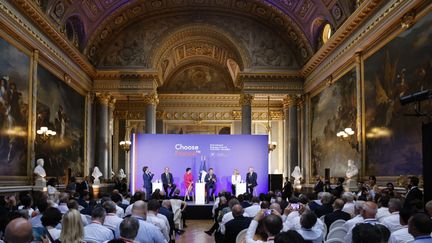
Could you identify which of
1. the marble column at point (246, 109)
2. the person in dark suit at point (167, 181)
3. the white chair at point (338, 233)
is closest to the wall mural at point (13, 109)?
the person in dark suit at point (167, 181)

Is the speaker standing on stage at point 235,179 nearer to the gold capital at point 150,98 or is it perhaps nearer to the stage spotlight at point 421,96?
the gold capital at point 150,98

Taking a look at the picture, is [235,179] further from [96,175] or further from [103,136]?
[103,136]

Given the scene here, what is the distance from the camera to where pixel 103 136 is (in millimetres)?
27094

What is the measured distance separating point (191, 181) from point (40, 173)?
8678 millimetres

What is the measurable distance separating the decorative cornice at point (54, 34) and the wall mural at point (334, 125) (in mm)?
11393

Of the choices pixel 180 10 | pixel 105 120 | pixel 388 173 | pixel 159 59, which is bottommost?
pixel 388 173

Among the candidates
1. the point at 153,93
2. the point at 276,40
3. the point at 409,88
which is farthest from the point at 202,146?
the point at 409,88

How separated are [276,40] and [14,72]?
1510cm

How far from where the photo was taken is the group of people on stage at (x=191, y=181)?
77.1 feet

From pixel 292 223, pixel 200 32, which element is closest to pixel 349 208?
pixel 292 223

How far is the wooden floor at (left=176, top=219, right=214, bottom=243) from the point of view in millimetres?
14066

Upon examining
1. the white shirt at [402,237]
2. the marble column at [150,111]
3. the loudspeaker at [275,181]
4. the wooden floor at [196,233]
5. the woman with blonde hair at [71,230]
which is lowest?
the wooden floor at [196,233]

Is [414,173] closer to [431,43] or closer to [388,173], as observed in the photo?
[388,173]

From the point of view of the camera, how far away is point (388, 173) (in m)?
15.8
